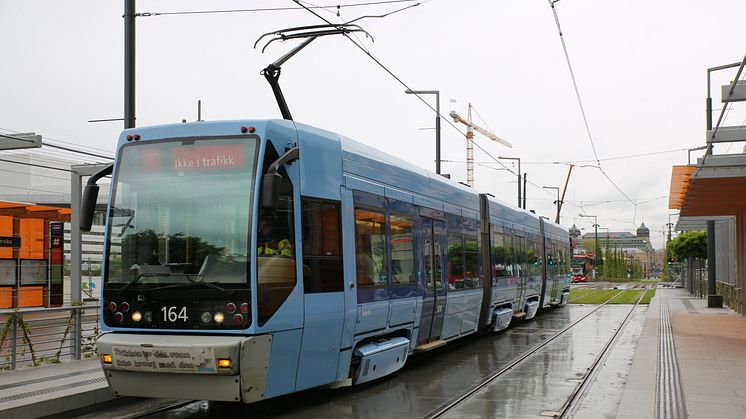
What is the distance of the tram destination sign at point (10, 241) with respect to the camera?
24969 millimetres

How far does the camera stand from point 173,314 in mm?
8266

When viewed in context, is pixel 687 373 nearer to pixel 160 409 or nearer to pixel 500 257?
pixel 500 257

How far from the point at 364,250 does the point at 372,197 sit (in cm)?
86

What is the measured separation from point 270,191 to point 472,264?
8.65 m

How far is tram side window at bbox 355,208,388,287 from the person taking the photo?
1031 centimetres

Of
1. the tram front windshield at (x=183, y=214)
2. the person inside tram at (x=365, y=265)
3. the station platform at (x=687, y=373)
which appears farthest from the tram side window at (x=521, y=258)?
the tram front windshield at (x=183, y=214)

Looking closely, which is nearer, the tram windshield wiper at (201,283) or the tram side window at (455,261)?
the tram windshield wiper at (201,283)

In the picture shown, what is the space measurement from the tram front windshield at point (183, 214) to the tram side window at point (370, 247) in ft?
7.51

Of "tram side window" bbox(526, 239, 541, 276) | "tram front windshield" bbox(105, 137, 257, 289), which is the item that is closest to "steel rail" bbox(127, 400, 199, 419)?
"tram front windshield" bbox(105, 137, 257, 289)

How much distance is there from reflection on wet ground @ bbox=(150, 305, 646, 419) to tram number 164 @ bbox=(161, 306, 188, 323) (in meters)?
1.74

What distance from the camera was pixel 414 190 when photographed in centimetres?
1281

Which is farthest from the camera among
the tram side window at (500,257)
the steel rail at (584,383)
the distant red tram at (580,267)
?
the distant red tram at (580,267)

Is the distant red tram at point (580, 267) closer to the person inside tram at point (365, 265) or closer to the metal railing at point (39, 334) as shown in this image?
the metal railing at point (39, 334)

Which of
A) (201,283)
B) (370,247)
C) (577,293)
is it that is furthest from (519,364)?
(577,293)
